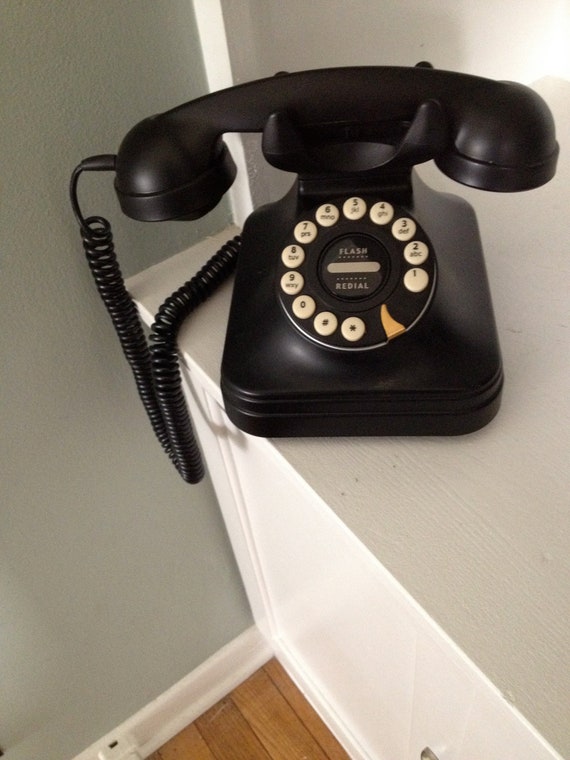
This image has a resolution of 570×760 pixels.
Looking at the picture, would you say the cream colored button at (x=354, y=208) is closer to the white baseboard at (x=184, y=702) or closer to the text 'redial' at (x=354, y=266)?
the text 'redial' at (x=354, y=266)

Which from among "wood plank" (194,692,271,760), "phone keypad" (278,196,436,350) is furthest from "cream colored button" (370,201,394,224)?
"wood plank" (194,692,271,760)

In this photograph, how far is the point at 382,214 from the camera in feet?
1.51

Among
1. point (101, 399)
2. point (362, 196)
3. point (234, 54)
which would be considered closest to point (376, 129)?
point (362, 196)

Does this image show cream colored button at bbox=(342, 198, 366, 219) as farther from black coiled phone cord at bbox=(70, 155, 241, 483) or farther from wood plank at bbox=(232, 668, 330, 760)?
wood plank at bbox=(232, 668, 330, 760)

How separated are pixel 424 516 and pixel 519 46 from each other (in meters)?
0.60

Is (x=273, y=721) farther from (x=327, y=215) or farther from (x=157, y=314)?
(x=327, y=215)

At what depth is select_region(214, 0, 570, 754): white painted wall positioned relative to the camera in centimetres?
37

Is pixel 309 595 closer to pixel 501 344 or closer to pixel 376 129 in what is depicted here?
pixel 501 344

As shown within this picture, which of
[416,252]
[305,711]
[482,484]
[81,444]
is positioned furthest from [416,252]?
[305,711]

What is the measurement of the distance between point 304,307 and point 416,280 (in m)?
0.08

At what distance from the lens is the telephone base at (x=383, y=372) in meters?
0.44

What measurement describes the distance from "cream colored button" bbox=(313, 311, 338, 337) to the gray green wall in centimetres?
23

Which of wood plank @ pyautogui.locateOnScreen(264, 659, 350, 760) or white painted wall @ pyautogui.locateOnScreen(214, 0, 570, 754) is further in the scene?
wood plank @ pyautogui.locateOnScreen(264, 659, 350, 760)

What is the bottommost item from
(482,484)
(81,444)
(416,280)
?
(81,444)
